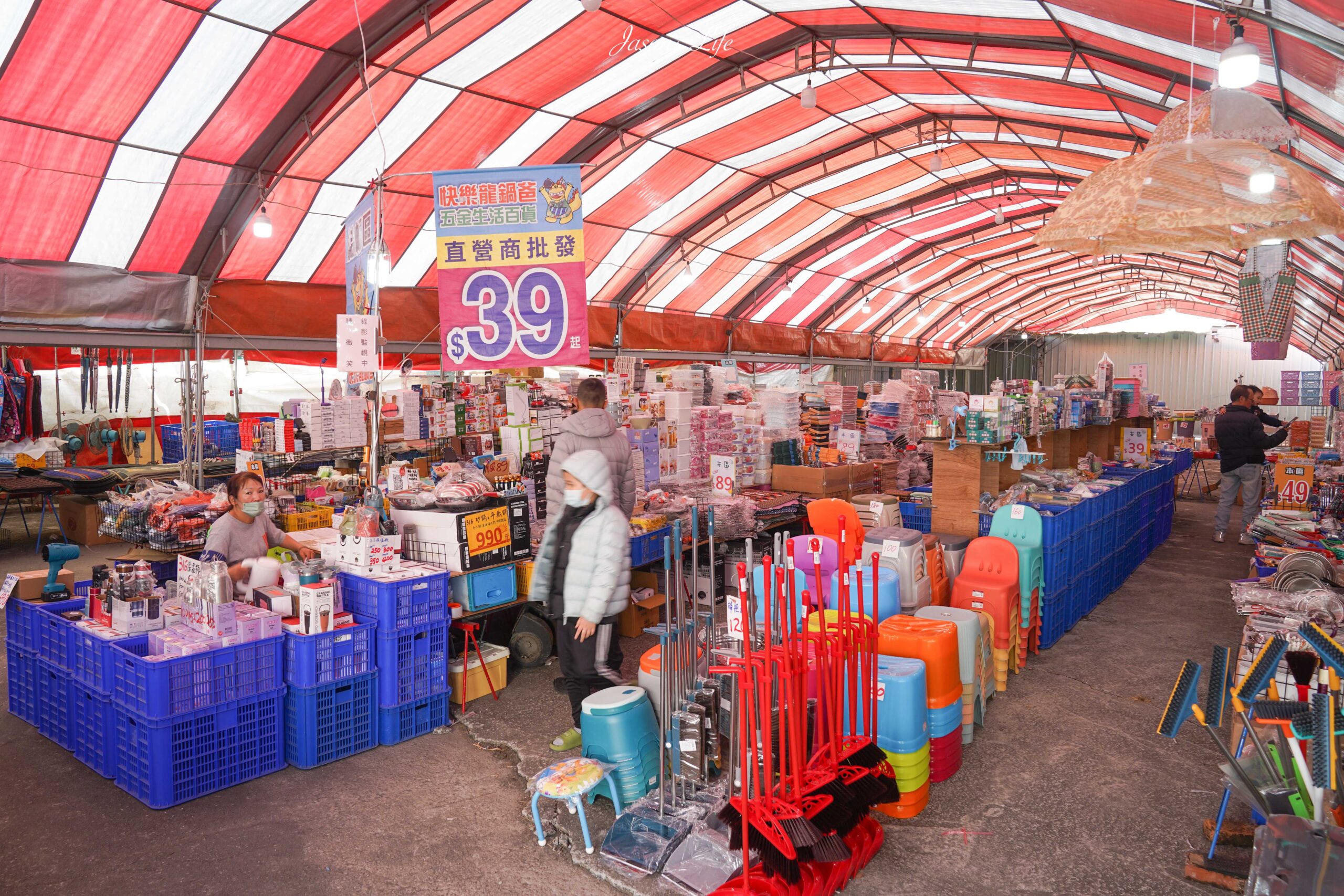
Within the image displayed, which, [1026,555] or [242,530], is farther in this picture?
[1026,555]

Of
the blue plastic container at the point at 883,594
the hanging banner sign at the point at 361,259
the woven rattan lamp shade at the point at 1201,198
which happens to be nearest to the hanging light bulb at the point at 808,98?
the hanging banner sign at the point at 361,259

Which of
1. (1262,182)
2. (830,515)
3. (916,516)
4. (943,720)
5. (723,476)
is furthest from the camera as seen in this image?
(723,476)

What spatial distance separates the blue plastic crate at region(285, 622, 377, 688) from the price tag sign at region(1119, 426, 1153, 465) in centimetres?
909

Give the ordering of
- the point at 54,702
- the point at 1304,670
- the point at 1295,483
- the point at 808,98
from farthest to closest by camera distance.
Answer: the point at 808,98
the point at 1295,483
the point at 54,702
the point at 1304,670

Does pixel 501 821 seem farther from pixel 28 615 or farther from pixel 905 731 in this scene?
pixel 28 615

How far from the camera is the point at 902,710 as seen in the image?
3.54 metres

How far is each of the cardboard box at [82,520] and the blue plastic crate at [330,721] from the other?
788cm

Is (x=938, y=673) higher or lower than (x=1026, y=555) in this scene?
lower

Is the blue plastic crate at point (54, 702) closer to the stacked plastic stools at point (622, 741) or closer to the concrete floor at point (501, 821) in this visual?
the concrete floor at point (501, 821)

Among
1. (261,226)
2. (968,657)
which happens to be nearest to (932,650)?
(968,657)

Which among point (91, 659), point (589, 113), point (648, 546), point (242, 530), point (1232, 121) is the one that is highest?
point (589, 113)

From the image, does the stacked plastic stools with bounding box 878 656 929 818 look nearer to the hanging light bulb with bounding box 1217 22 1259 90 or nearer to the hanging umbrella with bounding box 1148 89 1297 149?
the hanging umbrella with bounding box 1148 89 1297 149

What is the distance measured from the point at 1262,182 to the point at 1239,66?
828mm

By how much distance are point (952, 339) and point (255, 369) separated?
2456cm
